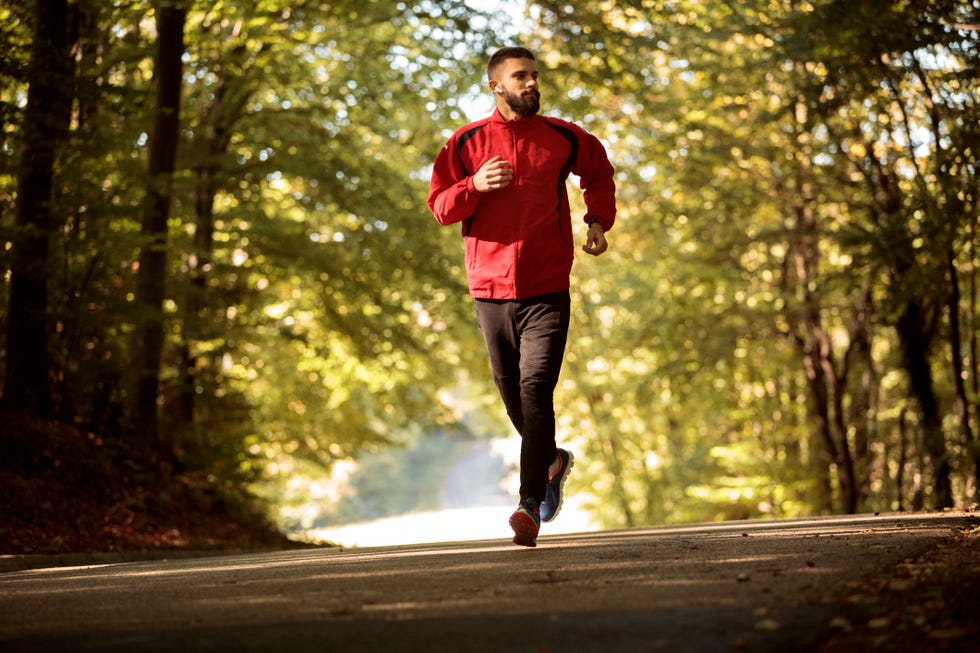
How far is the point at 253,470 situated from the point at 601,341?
11000 millimetres

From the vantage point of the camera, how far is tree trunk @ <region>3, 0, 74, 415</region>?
1081 cm

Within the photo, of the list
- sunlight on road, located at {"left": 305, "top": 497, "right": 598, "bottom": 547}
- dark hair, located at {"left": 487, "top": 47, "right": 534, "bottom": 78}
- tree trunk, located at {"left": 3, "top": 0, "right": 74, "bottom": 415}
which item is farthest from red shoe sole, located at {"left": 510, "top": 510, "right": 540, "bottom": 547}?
sunlight on road, located at {"left": 305, "top": 497, "right": 598, "bottom": 547}

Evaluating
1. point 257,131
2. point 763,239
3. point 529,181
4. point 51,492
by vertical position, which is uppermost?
point 257,131

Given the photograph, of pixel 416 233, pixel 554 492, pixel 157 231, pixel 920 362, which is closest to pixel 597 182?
pixel 554 492

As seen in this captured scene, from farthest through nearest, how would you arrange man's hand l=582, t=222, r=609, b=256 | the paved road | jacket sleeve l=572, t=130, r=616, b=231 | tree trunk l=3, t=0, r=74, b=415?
tree trunk l=3, t=0, r=74, b=415 < jacket sleeve l=572, t=130, r=616, b=231 < man's hand l=582, t=222, r=609, b=256 < the paved road

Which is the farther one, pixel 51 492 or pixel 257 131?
pixel 257 131

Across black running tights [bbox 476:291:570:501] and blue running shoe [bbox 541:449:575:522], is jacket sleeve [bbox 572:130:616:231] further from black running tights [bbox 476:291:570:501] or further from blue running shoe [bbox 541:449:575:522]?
blue running shoe [bbox 541:449:575:522]

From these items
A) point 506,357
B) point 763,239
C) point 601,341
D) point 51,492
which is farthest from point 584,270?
point 506,357

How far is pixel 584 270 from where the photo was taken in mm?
28844

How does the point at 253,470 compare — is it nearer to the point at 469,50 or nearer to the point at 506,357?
the point at 469,50

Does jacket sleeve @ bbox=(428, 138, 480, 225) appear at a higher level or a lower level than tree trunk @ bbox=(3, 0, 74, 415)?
lower

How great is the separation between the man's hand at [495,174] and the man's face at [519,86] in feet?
1.27

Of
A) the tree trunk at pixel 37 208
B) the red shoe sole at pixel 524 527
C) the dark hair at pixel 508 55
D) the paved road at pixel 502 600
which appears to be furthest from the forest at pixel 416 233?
the paved road at pixel 502 600

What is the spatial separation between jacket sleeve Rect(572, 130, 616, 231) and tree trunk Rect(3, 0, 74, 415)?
229 inches
